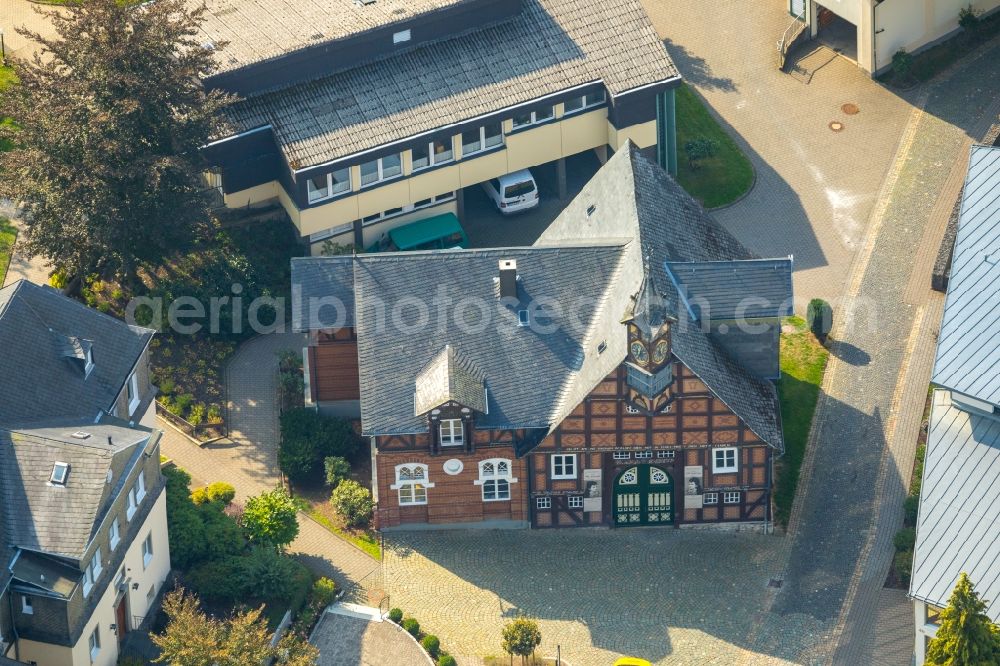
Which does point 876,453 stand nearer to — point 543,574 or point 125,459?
point 543,574

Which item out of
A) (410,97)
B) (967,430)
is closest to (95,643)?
(410,97)

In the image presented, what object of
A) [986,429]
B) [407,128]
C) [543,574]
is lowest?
[543,574]

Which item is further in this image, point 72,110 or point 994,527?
point 72,110

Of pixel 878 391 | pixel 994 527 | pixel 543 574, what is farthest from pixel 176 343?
pixel 994 527

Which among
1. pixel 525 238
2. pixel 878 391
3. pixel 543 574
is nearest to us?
pixel 543 574

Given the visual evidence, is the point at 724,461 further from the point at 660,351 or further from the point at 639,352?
the point at 639,352

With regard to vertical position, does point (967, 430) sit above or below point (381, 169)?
below

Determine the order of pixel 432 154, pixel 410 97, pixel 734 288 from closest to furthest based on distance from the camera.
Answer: pixel 734 288, pixel 410 97, pixel 432 154

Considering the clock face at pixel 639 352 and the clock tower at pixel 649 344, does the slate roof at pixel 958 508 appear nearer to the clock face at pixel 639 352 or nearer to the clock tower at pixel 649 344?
A: the clock tower at pixel 649 344
